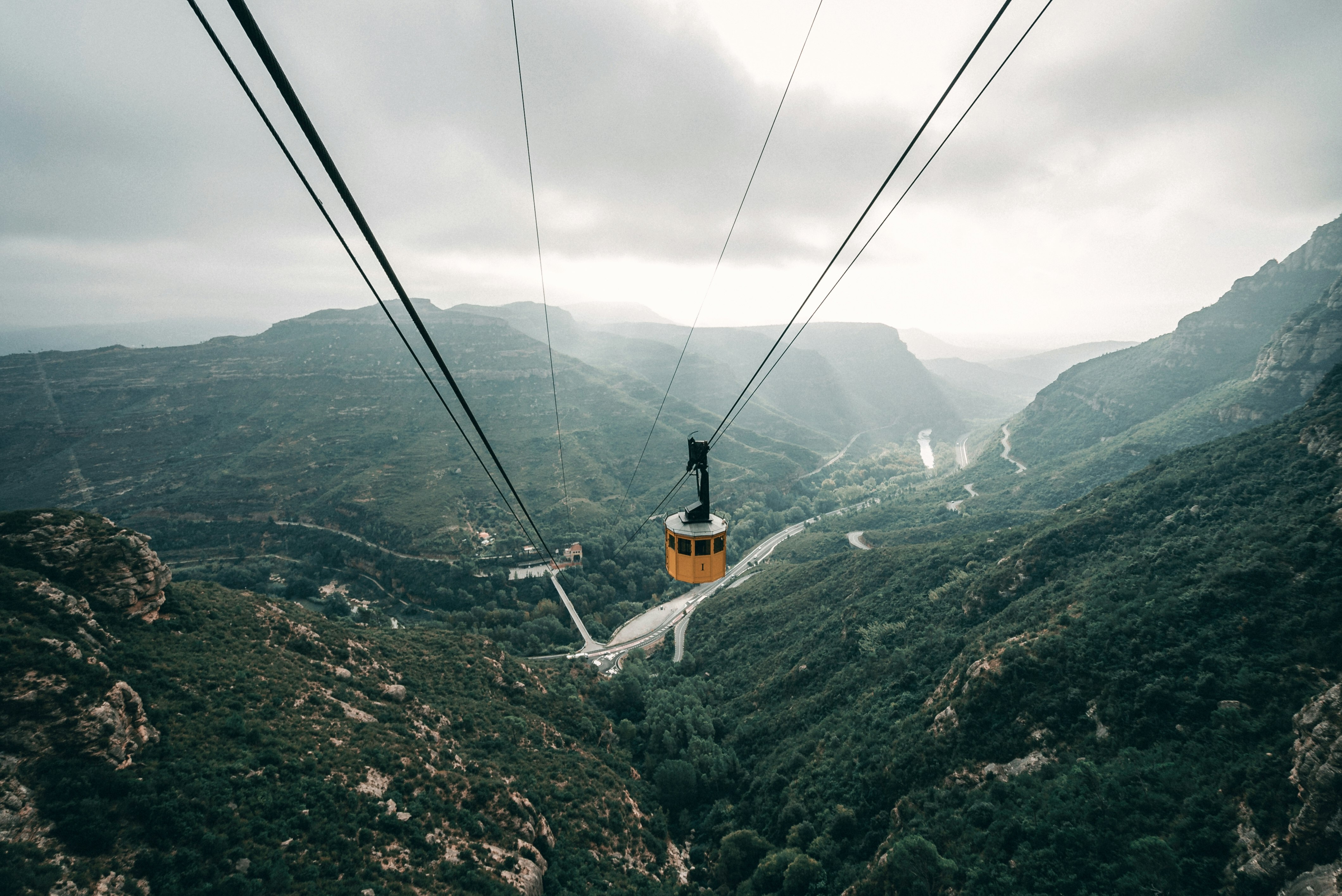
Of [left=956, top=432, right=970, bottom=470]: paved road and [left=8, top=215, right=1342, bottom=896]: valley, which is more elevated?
[left=8, top=215, right=1342, bottom=896]: valley

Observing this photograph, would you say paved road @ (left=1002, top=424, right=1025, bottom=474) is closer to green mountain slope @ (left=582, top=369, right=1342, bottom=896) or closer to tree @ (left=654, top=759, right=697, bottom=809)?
green mountain slope @ (left=582, top=369, right=1342, bottom=896)

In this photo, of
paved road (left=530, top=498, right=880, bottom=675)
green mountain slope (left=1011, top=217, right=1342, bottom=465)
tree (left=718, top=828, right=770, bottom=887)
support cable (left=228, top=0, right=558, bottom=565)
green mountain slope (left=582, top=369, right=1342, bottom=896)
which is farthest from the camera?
green mountain slope (left=1011, top=217, right=1342, bottom=465)

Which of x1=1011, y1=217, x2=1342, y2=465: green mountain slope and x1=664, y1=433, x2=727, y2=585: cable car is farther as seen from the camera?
x1=1011, y1=217, x2=1342, y2=465: green mountain slope

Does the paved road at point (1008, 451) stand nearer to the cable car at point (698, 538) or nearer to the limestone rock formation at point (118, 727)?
the cable car at point (698, 538)

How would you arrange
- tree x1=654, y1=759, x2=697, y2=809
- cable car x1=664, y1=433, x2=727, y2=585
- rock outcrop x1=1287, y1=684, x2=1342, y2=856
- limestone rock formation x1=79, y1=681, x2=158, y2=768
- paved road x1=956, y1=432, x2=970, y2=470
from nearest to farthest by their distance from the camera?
cable car x1=664, y1=433, x2=727, y2=585, rock outcrop x1=1287, y1=684, x2=1342, y2=856, limestone rock formation x1=79, y1=681, x2=158, y2=768, tree x1=654, y1=759, x2=697, y2=809, paved road x1=956, y1=432, x2=970, y2=470

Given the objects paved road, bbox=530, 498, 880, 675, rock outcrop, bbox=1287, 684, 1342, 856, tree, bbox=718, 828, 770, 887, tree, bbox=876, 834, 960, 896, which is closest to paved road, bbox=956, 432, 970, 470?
paved road, bbox=530, 498, 880, 675

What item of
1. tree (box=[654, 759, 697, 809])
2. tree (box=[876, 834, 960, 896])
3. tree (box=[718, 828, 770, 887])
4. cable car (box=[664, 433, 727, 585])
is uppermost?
cable car (box=[664, 433, 727, 585])
